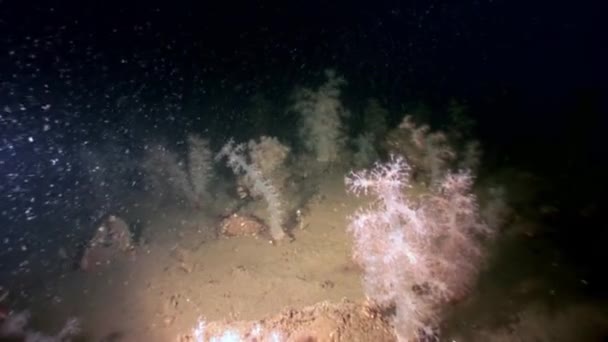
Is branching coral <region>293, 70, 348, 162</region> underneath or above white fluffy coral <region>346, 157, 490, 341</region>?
above

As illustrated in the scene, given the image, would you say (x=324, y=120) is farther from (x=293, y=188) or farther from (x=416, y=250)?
(x=416, y=250)

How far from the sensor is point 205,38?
61.1 ft

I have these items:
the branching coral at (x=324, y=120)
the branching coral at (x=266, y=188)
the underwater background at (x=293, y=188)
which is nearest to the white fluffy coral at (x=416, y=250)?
the underwater background at (x=293, y=188)

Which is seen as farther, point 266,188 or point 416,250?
point 266,188

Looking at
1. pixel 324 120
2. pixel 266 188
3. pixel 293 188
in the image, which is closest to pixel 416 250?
pixel 266 188

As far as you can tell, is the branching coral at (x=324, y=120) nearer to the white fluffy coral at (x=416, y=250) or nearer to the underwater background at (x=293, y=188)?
the underwater background at (x=293, y=188)

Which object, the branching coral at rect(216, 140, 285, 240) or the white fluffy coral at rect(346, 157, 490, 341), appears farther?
the branching coral at rect(216, 140, 285, 240)

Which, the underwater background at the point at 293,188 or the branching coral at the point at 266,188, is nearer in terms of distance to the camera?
the underwater background at the point at 293,188

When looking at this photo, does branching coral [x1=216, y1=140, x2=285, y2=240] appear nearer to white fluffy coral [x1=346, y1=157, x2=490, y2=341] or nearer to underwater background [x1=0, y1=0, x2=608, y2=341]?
underwater background [x1=0, y1=0, x2=608, y2=341]

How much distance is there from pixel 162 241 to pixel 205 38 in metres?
14.6

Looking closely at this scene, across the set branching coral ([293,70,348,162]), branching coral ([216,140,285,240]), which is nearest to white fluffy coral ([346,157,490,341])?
branching coral ([216,140,285,240])

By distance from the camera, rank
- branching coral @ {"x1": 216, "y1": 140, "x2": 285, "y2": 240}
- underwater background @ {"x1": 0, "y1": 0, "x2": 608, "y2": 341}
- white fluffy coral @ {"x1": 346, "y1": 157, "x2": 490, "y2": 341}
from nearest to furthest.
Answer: white fluffy coral @ {"x1": 346, "y1": 157, "x2": 490, "y2": 341} → underwater background @ {"x1": 0, "y1": 0, "x2": 608, "y2": 341} → branching coral @ {"x1": 216, "y1": 140, "x2": 285, "y2": 240}

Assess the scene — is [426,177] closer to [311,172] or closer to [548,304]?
[311,172]

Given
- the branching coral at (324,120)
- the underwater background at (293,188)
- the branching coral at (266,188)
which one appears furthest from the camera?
the branching coral at (324,120)
